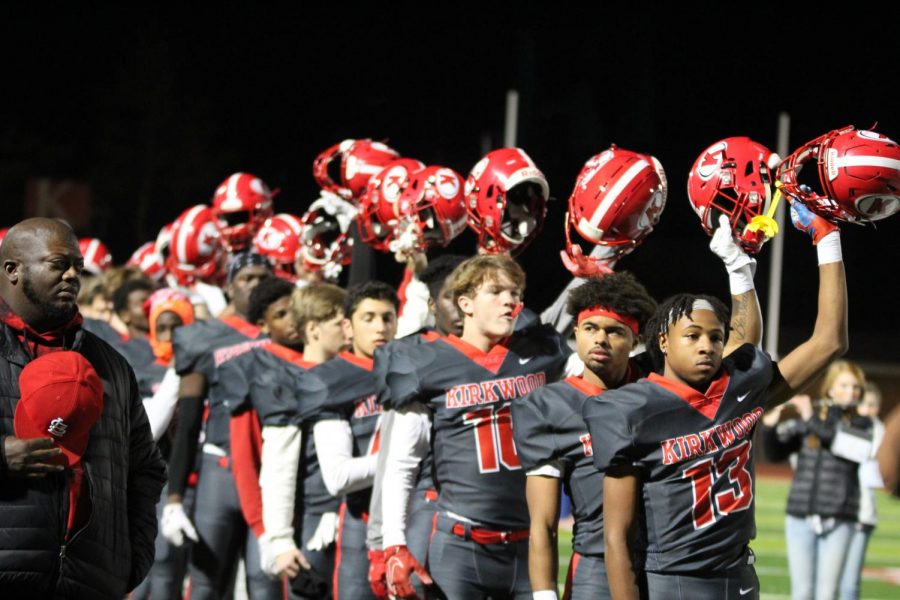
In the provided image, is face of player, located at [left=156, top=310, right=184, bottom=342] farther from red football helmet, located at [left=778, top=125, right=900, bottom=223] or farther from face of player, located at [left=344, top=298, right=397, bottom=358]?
red football helmet, located at [left=778, top=125, right=900, bottom=223]

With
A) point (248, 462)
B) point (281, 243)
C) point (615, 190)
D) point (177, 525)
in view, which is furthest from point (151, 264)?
point (615, 190)

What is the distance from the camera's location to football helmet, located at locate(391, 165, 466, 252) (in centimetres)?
513

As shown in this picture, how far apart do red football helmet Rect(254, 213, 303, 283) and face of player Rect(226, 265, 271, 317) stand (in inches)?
11.3

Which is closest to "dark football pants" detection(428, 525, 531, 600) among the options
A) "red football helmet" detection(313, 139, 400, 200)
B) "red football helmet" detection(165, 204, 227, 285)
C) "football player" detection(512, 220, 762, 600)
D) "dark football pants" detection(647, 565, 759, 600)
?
"football player" detection(512, 220, 762, 600)

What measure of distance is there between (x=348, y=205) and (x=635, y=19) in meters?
8.08

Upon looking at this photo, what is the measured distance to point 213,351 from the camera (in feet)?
19.8

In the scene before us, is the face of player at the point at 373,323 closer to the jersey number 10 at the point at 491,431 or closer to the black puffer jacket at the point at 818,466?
the jersey number 10 at the point at 491,431

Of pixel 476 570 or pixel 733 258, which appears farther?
pixel 476 570

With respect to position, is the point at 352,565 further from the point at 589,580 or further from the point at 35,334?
the point at 35,334

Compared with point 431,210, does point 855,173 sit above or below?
above

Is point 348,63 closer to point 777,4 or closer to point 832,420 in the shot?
point 777,4

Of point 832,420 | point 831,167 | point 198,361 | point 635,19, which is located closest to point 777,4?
point 635,19

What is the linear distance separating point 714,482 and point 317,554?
7.04 feet

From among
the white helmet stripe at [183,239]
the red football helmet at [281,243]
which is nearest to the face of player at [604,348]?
the red football helmet at [281,243]
